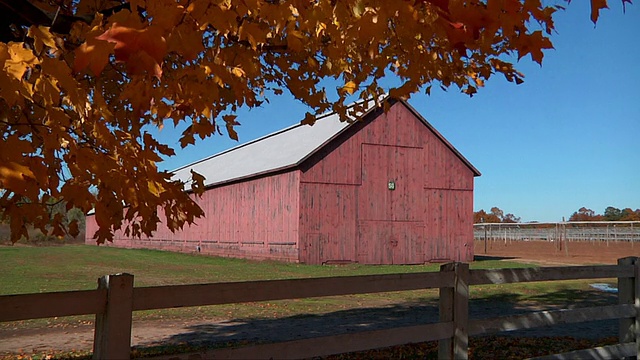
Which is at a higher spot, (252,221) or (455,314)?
(252,221)

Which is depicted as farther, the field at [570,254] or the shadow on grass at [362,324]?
the field at [570,254]

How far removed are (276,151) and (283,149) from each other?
97 cm

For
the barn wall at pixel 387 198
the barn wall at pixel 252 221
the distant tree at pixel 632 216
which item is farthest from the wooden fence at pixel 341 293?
the distant tree at pixel 632 216

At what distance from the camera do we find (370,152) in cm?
2780

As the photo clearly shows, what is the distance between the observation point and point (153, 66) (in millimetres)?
2172

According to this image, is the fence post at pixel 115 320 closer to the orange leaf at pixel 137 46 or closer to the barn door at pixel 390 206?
the orange leaf at pixel 137 46

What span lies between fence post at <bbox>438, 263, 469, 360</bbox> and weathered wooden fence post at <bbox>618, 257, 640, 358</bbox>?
2.70 metres

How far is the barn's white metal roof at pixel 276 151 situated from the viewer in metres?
27.4

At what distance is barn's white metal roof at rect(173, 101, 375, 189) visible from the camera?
2741 cm

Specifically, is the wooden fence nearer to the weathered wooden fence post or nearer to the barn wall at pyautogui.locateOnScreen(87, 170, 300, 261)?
the weathered wooden fence post

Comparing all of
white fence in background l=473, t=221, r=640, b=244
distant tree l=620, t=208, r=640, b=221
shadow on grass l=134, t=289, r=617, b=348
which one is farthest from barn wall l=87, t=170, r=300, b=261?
distant tree l=620, t=208, r=640, b=221

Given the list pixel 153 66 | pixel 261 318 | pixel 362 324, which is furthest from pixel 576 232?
pixel 153 66

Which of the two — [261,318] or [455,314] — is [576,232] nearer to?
[261,318]

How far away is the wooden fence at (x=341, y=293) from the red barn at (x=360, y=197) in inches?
792
